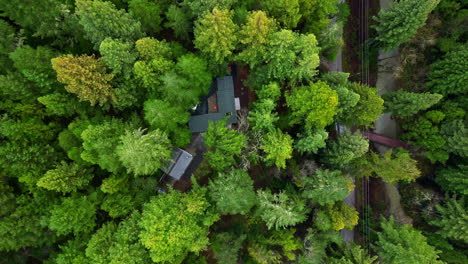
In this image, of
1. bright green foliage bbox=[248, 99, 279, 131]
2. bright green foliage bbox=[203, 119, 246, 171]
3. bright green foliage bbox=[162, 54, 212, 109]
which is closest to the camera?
bright green foliage bbox=[162, 54, 212, 109]

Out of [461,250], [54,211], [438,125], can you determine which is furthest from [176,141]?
[461,250]

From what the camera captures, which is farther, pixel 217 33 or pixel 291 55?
pixel 291 55

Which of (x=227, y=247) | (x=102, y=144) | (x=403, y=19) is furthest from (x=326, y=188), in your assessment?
(x=102, y=144)

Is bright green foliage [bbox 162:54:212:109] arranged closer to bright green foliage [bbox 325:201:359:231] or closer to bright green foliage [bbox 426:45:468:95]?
bright green foliage [bbox 325:201:359:231]

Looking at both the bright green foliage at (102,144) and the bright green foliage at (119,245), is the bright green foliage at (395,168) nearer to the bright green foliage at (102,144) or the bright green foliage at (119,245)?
the bright green foliage at (119,245)

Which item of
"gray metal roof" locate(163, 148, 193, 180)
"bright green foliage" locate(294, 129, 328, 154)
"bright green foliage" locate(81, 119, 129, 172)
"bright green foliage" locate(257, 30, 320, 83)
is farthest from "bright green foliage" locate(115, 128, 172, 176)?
"bright green foliage" locate(294, 129, 328, 154)

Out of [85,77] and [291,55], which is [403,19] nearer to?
[291,55]

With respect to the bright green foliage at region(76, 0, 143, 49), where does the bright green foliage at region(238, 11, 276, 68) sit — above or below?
below
